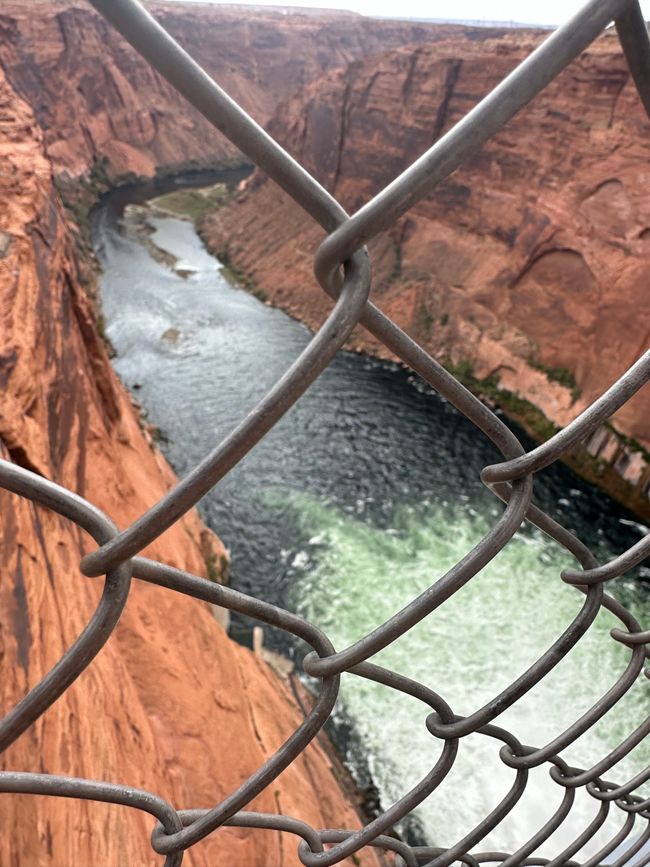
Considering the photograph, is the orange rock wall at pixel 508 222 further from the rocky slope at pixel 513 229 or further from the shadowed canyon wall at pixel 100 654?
the shadowed canyon wall at pixel 100 654

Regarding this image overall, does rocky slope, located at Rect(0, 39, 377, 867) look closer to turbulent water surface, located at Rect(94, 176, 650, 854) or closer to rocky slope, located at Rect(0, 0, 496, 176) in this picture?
turbulent water surface, located at Rect(94, 176, 650, 854)

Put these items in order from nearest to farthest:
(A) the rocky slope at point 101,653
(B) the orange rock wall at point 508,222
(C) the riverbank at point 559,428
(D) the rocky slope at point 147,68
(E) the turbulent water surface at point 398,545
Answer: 1. (A) the rocky slope at point 101,653
2. (E) the turbulent water surface at point 398,545
3. (C) the riverbank at point 559,428
4. (B) the orange rock wall at point 508,222
5. (D) the rocky slope at point 147,68

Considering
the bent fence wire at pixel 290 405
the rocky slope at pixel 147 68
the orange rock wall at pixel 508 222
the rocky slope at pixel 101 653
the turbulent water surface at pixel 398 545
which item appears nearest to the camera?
the bent fence wire at pixel 290 405

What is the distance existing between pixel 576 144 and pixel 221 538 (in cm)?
1464

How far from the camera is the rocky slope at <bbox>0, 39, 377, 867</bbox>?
3.07 m

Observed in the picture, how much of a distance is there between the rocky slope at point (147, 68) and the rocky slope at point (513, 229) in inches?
761

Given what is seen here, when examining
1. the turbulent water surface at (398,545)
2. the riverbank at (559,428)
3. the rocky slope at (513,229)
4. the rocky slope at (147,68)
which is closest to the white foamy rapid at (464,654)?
the turbulent water surface at (398,545)

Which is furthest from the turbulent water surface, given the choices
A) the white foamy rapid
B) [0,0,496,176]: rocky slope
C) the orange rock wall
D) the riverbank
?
[0,0,496,176]: rocky slope

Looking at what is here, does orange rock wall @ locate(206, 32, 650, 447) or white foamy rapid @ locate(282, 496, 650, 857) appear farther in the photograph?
orange rock wall @ locate(206, 32, 650, 447)

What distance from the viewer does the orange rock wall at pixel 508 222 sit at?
52.5 ft

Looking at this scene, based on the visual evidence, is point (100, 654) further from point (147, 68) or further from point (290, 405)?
point (147, 68)

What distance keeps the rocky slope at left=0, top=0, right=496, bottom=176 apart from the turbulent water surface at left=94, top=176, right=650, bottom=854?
24.0 meters

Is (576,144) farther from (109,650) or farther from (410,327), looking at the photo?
(109,650)

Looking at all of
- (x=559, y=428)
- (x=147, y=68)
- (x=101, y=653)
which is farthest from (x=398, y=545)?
(x=147, y=68)
